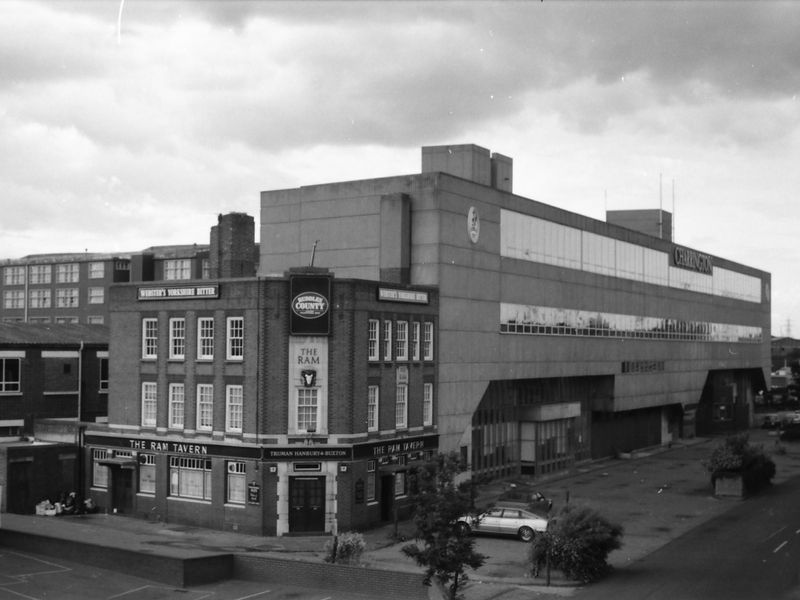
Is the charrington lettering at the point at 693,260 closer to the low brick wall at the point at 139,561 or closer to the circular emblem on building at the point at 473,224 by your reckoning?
the circular emblem on building at the point at 473,224

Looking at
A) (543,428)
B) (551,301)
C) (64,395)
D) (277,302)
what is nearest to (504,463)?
(543,428)

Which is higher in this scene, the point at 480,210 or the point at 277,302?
the point at 480,210

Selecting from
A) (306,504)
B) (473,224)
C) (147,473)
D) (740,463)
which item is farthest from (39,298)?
(740,463)

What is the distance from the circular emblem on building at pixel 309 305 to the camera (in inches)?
1868

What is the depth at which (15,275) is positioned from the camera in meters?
140

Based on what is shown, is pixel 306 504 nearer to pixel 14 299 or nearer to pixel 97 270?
pixel 97 270

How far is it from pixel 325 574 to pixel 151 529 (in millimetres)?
15511

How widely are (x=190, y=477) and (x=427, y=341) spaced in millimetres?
14942

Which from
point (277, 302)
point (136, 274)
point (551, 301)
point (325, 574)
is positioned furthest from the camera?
point (136, 274)

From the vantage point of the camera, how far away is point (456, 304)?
186ft

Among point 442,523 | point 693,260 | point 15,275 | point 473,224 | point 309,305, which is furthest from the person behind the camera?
point 15,275

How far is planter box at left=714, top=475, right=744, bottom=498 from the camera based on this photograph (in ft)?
198

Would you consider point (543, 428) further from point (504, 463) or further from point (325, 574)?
point (325, 574)

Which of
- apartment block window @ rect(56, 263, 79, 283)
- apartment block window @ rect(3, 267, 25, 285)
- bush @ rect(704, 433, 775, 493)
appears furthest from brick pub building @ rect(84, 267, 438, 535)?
apartment block window @ rect(3, 267, 25, 285)
